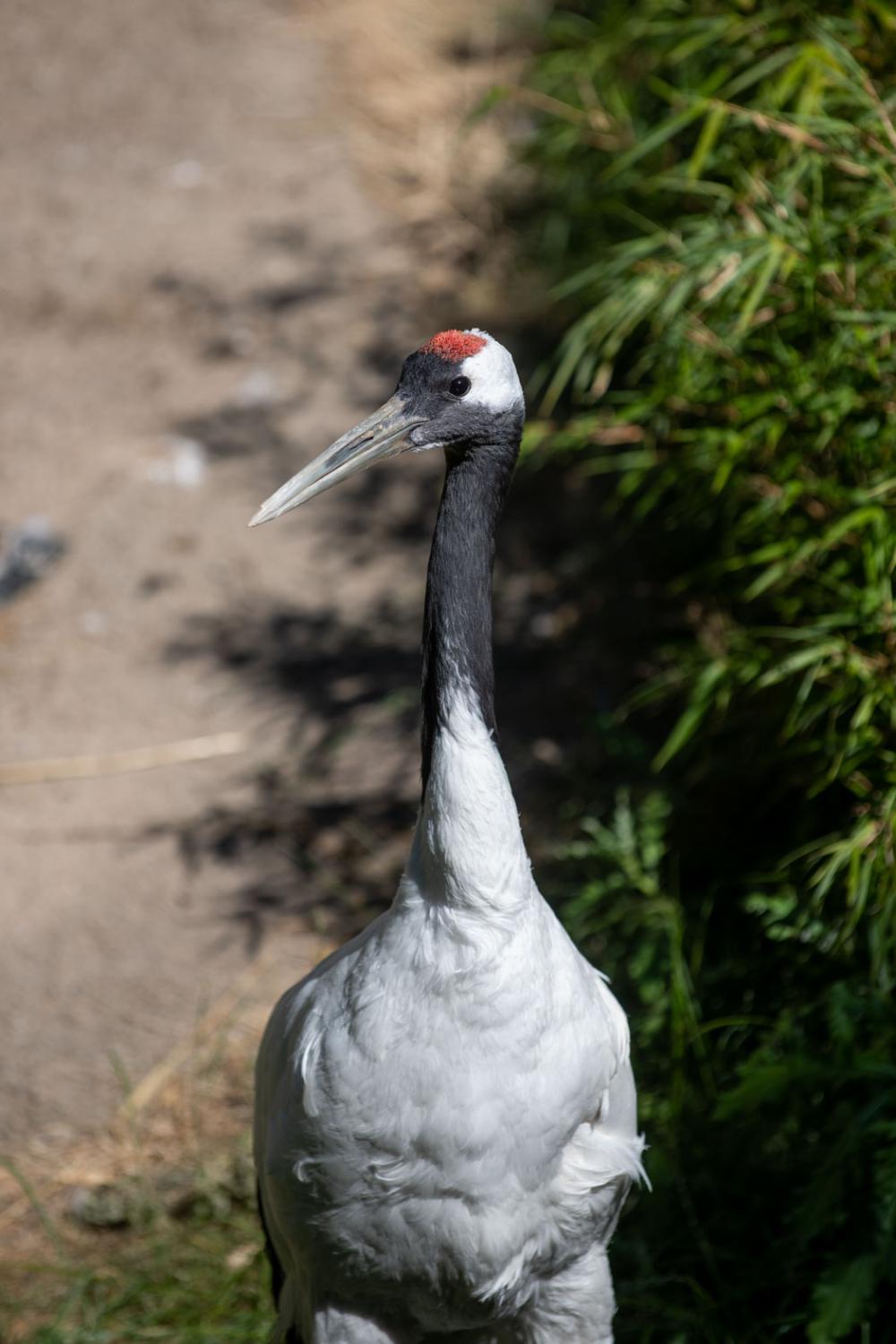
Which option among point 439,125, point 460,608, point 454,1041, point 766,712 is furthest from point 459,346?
point 439,125

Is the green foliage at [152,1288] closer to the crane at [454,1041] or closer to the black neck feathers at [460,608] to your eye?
the crane at [454,1041]

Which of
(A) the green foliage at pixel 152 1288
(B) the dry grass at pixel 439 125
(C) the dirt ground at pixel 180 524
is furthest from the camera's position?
(B) the dry grass at pixel 439 125

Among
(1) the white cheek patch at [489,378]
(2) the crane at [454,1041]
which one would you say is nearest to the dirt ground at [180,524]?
(2) the crane at [454,1041]

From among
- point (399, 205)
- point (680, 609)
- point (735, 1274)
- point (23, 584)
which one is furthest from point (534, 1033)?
point (399, 205)

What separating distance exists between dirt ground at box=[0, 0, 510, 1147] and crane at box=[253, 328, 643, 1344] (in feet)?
5.22

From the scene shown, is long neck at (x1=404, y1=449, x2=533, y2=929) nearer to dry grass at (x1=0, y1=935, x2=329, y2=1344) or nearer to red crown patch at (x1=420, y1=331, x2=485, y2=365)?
red crown patch at (x1=420, y1=331, x2=485, y2=365)

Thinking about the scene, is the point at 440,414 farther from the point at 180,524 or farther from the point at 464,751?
the point at 180,524

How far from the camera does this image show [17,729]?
15.5 feet

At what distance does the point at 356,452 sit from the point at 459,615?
0.32 m

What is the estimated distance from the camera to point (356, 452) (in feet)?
7.55

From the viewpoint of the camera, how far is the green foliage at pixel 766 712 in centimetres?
280

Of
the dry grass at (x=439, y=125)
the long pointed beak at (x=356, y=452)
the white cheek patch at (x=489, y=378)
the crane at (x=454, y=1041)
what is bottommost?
the dry grass at (x=439, y=125)

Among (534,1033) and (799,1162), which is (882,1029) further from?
(534,1033)

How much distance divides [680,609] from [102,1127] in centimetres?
216
